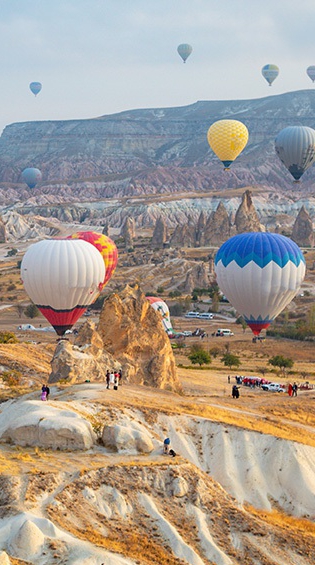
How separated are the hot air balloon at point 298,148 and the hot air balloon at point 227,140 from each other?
23.9 feet

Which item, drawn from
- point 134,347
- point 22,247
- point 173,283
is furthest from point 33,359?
point 22,247

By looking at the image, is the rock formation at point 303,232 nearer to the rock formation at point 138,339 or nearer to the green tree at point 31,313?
the green tree at point 31,313

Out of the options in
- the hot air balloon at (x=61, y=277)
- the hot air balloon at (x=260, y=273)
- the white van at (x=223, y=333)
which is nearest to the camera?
the hot air balloon at (x=61, y=277)

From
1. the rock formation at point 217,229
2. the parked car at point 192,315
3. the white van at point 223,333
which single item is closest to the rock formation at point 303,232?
the rock formation at point 217,229

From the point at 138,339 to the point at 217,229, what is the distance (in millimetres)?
114899

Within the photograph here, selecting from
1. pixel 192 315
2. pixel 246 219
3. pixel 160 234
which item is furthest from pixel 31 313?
pixel 160 234

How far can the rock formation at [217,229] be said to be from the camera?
156 metres

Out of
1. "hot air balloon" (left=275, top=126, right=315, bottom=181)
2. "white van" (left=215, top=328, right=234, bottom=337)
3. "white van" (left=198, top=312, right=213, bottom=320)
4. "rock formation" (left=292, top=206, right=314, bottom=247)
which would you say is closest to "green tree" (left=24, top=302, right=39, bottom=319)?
"white van" (left=198, top=312, right=213, bottom=320)

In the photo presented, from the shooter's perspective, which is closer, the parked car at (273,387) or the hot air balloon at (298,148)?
the parked car at (273,387)

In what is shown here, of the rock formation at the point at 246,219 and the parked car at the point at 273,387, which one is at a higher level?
the rock formation at the point at 246,219

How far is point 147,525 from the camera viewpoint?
22.3 meters

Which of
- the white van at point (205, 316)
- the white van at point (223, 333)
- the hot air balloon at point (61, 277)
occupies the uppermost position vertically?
the hot air balloon at point (61, 277)

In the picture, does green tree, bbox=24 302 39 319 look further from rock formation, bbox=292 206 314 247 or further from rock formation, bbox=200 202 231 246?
rock formation, bbox=292 206 314 247

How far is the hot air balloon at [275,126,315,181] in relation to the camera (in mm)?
137750
